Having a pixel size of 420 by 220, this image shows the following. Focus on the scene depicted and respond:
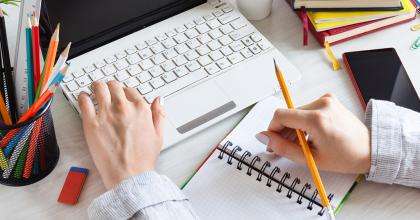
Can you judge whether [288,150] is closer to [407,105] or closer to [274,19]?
[407,105]

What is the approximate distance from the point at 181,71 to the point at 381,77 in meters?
0.32

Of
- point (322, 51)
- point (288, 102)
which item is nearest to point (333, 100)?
point (288, 102)

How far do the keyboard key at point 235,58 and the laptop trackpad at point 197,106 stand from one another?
0.18 ft

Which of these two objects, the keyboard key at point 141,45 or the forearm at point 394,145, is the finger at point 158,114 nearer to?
the keyboard key at point 141,45

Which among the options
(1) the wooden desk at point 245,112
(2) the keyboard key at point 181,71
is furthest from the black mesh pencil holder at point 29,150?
(2) the keyboard key at point 181,71

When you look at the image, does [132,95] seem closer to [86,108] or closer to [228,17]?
[86,108]

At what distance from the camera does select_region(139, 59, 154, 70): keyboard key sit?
3.05 feet

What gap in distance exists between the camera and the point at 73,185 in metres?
0.81

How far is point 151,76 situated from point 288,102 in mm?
241

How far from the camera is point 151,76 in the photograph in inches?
36.2

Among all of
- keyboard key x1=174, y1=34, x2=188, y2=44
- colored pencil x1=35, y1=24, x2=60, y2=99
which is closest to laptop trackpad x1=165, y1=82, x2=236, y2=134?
keyboard key x1=174, y1=34, x2=188, y2=44

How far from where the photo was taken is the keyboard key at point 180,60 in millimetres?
936

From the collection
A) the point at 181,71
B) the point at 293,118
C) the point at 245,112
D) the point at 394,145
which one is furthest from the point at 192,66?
the point at 394,145

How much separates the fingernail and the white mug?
0.95 feet
